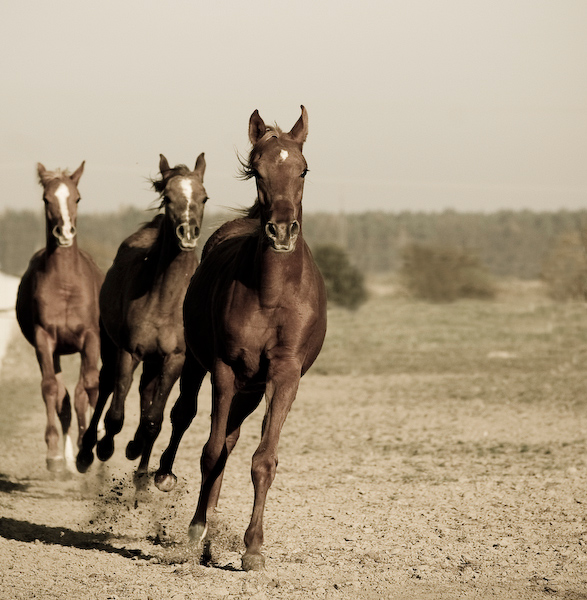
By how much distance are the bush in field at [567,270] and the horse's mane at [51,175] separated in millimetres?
24649

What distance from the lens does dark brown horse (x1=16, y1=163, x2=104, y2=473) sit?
30.0 ft

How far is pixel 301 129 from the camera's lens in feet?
19.2

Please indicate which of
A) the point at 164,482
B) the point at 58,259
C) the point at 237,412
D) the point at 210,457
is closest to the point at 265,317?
the point at 210,457

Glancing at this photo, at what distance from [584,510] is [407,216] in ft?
341

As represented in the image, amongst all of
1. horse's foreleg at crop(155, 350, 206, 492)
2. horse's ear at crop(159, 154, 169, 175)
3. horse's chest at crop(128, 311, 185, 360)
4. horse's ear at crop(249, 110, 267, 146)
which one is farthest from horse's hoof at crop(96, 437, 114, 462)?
horse's ear at crop(249, 110, 267, 146)

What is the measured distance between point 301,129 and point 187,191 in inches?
77.5

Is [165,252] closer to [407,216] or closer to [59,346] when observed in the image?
[59,346]

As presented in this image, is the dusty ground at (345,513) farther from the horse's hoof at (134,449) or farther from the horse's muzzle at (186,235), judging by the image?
the horse's muzzle at (186,235)

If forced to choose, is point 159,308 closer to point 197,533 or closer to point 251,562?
point 197,533

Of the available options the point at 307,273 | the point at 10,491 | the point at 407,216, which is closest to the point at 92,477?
the point at 10,491

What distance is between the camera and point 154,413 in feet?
25.5

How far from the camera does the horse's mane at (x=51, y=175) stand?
30.7 feet

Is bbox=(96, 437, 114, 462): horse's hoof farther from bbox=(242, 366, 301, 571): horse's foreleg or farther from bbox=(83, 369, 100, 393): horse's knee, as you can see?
bbox=(242, 366, 301, 571): horse's foreleg

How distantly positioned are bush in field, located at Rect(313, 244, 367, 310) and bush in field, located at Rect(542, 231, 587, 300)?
754 cm
